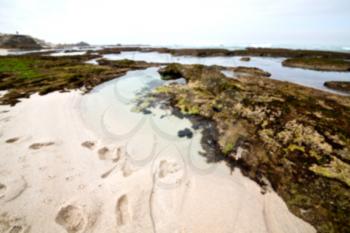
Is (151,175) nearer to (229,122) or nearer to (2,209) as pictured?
(2,209)

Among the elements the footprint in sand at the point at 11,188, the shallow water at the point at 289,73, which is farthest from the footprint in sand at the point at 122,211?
the shallow water at the point at 289,73

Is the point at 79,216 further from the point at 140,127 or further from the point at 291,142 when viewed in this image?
the point at 291,142

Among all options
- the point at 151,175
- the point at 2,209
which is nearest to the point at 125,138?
the point at 151,175

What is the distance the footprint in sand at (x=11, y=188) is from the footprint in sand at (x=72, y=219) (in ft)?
4.06

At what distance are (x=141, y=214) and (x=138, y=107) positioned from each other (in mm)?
6339

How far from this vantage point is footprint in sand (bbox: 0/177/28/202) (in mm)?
3688

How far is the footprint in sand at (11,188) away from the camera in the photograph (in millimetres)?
3688

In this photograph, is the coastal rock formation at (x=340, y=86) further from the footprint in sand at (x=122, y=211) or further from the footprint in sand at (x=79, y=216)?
the footprint in sand at (x=79, y=216)

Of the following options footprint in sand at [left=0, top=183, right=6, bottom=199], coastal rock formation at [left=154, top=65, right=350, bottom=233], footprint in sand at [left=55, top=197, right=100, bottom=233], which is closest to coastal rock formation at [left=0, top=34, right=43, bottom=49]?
footprint in sand at [left=0, top=183, right=6, bottom=199]

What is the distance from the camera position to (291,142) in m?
5.36

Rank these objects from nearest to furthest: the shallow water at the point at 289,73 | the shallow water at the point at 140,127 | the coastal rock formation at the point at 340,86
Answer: the shallow water at the point at 140,127 → the coastal rock formation at the point at 340,86 → the shallow water at the point at 289,73

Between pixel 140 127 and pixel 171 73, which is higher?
pixel 171 73

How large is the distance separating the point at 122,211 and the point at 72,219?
2.98 feet

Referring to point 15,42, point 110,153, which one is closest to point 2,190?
point 110,153
